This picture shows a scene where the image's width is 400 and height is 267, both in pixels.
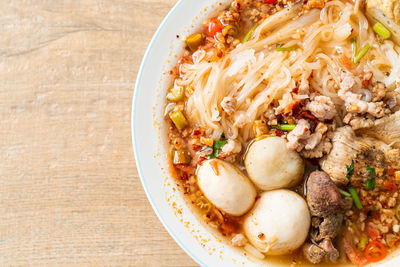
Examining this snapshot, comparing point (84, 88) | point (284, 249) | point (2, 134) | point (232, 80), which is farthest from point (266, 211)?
point (2, 134)

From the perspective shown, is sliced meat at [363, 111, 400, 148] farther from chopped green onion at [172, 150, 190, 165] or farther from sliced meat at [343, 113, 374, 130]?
chopped green onion at [172, 150, 190, 165]

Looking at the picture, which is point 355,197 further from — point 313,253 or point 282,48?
point 282,48

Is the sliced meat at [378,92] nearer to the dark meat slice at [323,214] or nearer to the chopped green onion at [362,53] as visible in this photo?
the chopped green onion at [362,53]

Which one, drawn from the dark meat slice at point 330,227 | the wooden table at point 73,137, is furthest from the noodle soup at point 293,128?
the wooden table at point 73,137

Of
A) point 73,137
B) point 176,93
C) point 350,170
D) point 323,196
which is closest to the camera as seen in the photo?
point 323,196

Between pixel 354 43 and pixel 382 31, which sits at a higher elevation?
pixel 382 31

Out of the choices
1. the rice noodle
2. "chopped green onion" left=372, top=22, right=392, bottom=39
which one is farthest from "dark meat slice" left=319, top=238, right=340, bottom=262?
"chopped green onion" left=372, top=22, right=392, bottom=39

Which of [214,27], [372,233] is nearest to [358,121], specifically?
[372,233]
